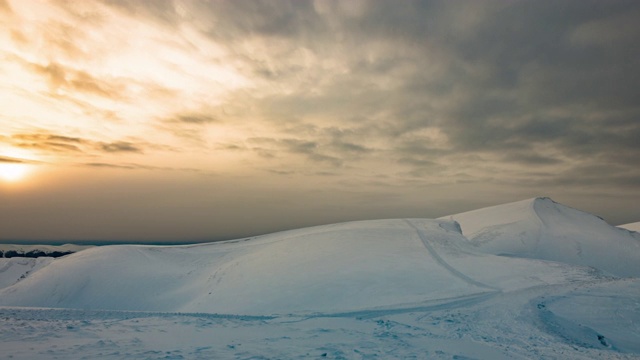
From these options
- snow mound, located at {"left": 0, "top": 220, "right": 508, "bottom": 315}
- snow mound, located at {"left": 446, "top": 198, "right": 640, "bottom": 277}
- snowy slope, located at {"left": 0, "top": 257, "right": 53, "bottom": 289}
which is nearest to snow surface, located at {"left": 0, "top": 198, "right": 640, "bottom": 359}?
snow mound, located at {"left": 0, "top": 220, "right": 508, "bottom": 315}

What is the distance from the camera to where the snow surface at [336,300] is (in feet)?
31.3

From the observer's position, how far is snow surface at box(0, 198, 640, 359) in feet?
31.3

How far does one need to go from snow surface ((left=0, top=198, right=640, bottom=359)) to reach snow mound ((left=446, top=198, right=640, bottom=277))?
0.97ft

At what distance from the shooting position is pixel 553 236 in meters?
37.4

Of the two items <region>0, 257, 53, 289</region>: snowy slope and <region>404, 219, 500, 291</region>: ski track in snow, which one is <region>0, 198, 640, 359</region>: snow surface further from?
<region>0, 257, 53, 289</region>: snowy slope

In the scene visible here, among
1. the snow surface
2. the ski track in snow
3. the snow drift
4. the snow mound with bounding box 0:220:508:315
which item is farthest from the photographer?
the ski track in snow

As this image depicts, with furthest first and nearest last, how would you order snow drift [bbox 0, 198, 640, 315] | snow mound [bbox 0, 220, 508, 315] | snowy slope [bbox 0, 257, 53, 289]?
1. snowy slope [bbox 0, 257, 53, 289]
2. snow drift [bbox 0, 198, 640, 315]
3. snow mound [bbox 0, 220, 508, 315]

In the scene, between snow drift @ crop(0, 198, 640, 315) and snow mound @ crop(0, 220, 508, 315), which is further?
snow drift @ crop(0, 198, 640, 315)

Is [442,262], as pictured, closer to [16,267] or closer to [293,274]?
[293,274]

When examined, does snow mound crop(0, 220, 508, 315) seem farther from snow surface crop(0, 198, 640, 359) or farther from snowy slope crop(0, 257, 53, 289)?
snowy slope crop(0, 257, 53, 289)

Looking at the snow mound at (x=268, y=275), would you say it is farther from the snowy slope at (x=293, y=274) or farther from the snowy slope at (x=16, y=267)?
the snowy slope at (x=16, y=267)

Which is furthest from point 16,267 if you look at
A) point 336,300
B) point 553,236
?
point 553,236

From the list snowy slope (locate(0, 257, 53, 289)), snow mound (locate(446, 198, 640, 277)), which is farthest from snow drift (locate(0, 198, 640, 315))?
snowy slope (locate(0, 257, 53, 289))

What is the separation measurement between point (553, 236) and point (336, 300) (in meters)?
31.6
